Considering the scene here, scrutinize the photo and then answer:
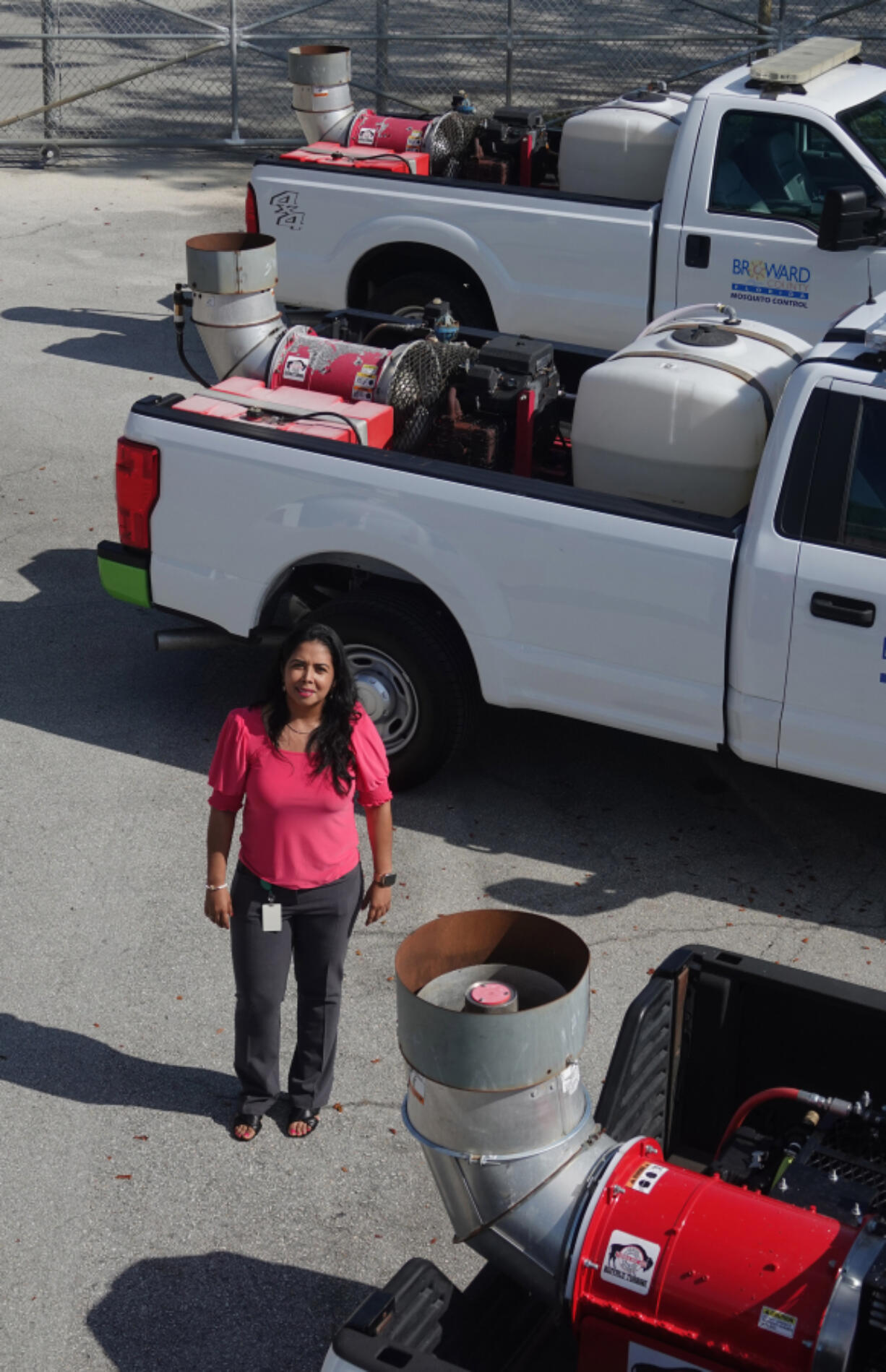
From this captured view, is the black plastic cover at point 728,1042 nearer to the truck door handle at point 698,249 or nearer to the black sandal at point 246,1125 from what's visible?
the black sandal at point 246,1125

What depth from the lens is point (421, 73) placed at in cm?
2212

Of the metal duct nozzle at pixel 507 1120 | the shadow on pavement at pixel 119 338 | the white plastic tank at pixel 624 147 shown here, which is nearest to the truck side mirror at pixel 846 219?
the white plastic tank at pixel 624 147

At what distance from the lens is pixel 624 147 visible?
984cm

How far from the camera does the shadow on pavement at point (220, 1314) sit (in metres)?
4.01

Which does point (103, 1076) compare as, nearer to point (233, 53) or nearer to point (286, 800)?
point (286, 800)

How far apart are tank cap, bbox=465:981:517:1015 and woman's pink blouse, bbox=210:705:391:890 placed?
1.44m

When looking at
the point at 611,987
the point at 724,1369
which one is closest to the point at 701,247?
the point at 611,987

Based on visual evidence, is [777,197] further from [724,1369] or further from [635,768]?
[724,1369]

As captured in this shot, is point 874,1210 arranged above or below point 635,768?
above

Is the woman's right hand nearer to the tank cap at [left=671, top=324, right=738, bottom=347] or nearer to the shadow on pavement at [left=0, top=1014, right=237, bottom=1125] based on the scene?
the shadow on pavement at [left=0, top=1014, right=237, bottom=1125]

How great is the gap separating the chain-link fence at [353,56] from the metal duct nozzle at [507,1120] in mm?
13788

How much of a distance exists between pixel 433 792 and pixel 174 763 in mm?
1111

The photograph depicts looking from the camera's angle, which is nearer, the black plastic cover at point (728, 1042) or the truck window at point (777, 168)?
the black plastic cover at point (728, 1042)

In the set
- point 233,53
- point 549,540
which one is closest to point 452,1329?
point 549,540
